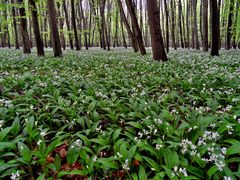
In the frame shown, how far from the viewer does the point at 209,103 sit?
462 centimetres

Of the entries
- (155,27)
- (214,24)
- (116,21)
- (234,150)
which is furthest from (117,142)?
(116,21)

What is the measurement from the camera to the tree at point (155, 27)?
454 inches

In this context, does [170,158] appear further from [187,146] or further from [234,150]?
[234,150]

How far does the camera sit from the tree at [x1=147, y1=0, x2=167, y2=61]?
1154 cm

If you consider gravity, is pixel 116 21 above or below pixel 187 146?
A: above

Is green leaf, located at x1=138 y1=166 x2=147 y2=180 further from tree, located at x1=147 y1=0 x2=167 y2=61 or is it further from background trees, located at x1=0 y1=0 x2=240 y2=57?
background trees, located at x1=0 y1=0 x2=240 y2=57

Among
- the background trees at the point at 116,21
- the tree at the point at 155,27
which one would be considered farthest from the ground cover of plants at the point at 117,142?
the background trees at the point at 116,21

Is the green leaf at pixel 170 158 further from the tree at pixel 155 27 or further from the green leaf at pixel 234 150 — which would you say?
the tree at pixel 155 27

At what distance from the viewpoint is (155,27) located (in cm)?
1157

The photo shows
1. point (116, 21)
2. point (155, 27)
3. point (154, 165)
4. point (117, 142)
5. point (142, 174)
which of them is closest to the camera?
point (142, 174)

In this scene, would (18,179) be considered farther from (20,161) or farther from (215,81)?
(215,81)

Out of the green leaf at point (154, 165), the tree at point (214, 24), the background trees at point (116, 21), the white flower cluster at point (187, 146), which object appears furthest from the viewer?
the background trees at point (116, 21)

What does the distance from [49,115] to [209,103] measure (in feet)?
10.4

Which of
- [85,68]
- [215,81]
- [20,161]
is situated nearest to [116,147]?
[20,161]
